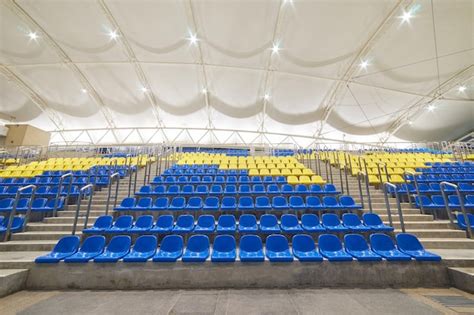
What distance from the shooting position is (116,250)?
3.89 m

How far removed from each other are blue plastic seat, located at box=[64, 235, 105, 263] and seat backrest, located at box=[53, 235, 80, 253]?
0.13 m

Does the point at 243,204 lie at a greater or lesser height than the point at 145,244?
greater

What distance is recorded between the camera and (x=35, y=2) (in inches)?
442

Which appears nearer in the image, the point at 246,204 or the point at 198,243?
the point at 198,243

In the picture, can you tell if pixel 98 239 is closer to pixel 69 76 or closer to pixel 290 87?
pixel 290 87

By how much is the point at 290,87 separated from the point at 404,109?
9.42 meters

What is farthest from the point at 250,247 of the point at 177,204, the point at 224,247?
the point at 177,204

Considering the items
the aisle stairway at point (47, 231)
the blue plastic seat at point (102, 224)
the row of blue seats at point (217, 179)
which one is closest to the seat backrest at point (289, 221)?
the row of blue seats at point (217, 179)

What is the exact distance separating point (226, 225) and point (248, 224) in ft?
1.65

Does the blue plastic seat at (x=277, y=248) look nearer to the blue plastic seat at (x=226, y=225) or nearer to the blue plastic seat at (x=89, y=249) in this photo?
the blue plastic seat at (x=226, y=225)

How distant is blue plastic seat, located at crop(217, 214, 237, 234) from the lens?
4.33 m

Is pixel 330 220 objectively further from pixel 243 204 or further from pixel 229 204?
pixel 229 204

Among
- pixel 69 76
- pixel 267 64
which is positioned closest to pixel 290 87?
pixel 267 64

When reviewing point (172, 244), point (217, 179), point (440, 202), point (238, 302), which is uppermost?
point (217, 179)
